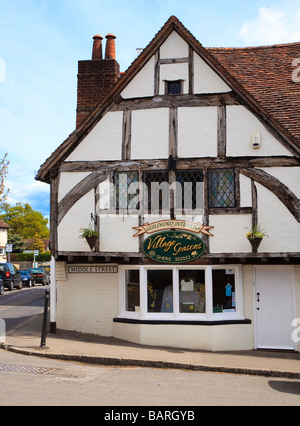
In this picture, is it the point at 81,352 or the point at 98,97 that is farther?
the point at 98,97

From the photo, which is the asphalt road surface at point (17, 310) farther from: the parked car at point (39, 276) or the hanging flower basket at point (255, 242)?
the parked car at point (39, 276)

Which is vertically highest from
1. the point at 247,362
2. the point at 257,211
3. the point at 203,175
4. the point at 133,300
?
the point at 203,175

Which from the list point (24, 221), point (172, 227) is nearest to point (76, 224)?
point (172, 227)

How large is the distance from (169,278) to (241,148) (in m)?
3.93

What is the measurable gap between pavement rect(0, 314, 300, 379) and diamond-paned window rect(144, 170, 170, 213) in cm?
364

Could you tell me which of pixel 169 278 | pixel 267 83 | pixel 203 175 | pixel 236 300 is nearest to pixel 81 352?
pixel 169 278

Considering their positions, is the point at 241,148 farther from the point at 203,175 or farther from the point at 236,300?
the point at 236,300

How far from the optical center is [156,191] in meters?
12.4

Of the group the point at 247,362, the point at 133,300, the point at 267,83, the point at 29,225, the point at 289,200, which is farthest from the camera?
the point at 29,225

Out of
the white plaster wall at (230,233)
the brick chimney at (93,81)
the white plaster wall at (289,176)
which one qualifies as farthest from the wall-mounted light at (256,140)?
the brick chimney at (93,81)

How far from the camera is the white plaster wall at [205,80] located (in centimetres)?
1231
